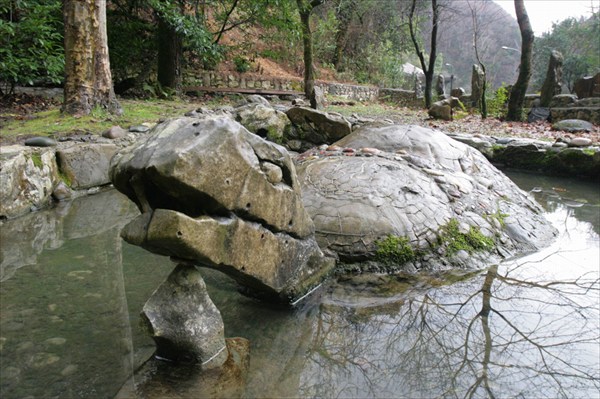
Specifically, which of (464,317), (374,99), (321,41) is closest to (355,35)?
(321,41)

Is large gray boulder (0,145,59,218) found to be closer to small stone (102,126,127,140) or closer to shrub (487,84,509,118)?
small stone (102,126,127,140)

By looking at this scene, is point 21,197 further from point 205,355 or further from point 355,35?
point 355,35

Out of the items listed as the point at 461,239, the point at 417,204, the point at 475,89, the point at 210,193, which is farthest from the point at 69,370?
the point at 475,89

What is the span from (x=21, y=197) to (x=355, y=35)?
1898cm

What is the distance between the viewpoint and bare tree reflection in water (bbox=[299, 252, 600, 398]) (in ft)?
6.75

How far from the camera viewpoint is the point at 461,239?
3512 millimetres

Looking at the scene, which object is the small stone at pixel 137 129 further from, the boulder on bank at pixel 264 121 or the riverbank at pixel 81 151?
the boulder on bank at pixel 264 121

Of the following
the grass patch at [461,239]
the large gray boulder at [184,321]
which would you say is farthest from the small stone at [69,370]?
the grass patch at [461,239]

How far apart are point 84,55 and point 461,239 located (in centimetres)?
521

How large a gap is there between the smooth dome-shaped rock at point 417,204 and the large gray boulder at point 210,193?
1.08 m

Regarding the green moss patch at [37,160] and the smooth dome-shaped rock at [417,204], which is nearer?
the smooth dome-shaped rock at [417,204]

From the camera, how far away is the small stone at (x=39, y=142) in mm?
4746

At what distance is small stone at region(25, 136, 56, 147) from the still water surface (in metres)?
1.46

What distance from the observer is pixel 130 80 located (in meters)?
9.85
